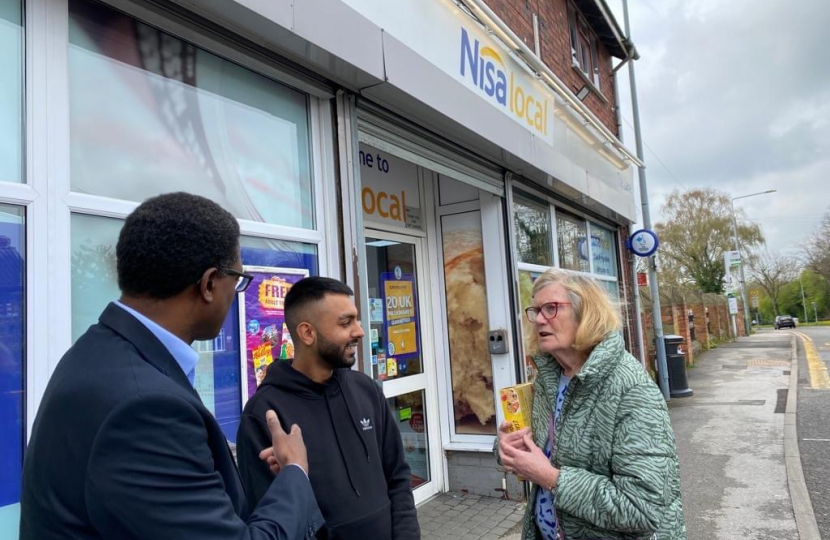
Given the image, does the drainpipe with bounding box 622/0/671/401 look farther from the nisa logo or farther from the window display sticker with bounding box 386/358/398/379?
the window display sticker with bounding box 386/358/398/379

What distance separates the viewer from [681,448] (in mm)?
6988

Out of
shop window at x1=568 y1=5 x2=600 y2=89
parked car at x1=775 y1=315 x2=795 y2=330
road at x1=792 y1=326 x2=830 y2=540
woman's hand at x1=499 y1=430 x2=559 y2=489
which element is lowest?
parked car at x1=775 y1=315 x2=795 y2=330

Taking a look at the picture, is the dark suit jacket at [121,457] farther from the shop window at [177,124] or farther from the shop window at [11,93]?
the shop window at [177,124]

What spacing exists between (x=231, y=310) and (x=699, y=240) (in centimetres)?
4379

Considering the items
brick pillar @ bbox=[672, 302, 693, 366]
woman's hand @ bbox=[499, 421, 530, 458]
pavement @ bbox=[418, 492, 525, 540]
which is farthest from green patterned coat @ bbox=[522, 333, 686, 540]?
brick pillar @ bbox=[672, 302, 693, 366]

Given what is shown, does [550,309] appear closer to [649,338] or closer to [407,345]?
[407,345]

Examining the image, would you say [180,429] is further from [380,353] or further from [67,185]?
[380,353]

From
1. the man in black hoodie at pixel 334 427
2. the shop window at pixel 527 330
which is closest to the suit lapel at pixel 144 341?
the man in black hoodie at pixel 334 427

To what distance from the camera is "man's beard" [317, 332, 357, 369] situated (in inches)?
81.3

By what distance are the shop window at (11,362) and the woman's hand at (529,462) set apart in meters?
1.69

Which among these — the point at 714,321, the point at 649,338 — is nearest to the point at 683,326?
the point at 649,338

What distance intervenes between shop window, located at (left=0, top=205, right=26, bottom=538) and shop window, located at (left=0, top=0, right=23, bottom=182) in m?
0.16

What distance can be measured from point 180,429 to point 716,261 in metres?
45.8

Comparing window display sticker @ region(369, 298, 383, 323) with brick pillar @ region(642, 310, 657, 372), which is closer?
window display sticker @ region(369, 298, 383, 323)
